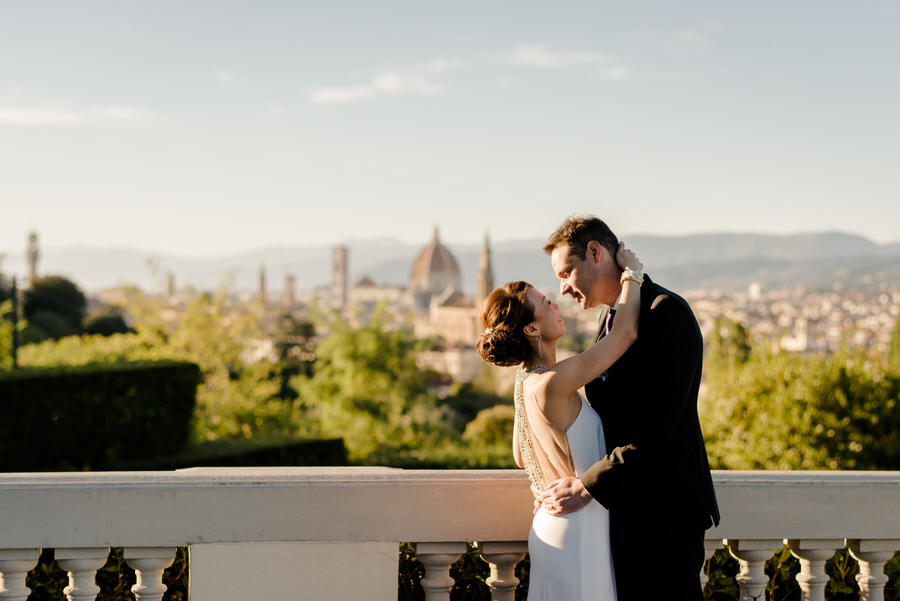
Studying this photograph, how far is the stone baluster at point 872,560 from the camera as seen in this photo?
2.56 metres

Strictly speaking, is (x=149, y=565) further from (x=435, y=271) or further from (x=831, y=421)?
(x=435, y=271)

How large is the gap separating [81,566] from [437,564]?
100cm

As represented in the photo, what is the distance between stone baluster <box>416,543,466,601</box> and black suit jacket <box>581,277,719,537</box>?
1.64 feet

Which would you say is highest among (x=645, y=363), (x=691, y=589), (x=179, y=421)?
(x=645, y=363)

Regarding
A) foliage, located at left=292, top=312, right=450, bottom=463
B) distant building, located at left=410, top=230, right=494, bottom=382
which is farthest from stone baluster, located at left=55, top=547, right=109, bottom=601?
distant building, located at left=410, top=230, right=494, bottom=382

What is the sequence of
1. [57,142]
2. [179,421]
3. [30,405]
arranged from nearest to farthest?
[30,405]
[179,421]
[57,142]

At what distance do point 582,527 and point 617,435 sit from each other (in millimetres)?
262

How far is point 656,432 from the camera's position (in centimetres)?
210

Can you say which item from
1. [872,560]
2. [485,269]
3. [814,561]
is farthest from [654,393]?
[485,269]

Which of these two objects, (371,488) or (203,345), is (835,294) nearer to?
(203,345)

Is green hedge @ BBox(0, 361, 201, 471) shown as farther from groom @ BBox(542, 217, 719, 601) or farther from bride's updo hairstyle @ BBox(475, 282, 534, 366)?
groom @ BBox(542, 217, 719, 601)

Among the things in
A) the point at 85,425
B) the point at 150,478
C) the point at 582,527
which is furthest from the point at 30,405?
the point at 582,527

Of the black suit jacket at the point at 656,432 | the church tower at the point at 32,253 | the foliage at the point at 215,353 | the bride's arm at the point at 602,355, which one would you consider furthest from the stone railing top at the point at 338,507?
the church tower at the point at 32,253

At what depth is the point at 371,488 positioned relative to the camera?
2359mm
